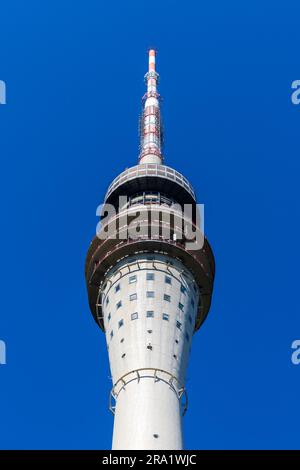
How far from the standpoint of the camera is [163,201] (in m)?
69.1

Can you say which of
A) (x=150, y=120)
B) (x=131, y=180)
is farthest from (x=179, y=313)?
(x=150, y=120)

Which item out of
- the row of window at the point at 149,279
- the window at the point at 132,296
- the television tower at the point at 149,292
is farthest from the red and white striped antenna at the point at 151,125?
the window at the point at 132,296

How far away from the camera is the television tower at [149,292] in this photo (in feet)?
169

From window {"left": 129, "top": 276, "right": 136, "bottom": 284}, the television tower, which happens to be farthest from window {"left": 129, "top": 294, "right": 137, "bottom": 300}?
window {"left": 129, "top": 276, "right": 136, "bottom": 284}

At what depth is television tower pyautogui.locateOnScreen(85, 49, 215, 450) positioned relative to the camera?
51.5 meters

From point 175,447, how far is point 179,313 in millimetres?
11470

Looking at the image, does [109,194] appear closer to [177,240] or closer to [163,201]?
[163,201]

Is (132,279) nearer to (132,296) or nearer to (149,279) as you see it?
(149,279)

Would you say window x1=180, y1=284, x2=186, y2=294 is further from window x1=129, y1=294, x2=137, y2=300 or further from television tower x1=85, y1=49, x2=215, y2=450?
window x1=129, y1=294, x2=137, y2=300

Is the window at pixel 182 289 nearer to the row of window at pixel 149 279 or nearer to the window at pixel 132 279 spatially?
Answer: the row of window at pixel 149 279

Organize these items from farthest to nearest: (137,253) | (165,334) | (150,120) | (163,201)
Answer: (150,120) < (163,201) < (137,253) < (165,334)

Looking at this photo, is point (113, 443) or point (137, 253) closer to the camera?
point (113, 443)
